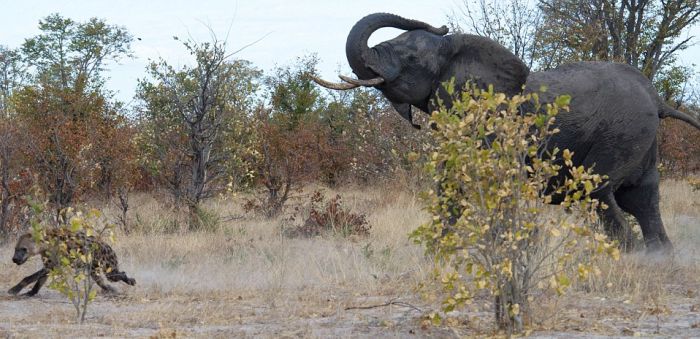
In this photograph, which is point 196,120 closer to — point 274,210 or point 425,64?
point 274,210

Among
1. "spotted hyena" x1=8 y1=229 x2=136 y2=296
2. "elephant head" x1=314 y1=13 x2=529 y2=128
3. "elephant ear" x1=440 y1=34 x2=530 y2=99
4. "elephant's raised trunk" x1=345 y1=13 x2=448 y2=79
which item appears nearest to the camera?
"spotted hyena" x1=8 y1=229 x2=136 y2=296

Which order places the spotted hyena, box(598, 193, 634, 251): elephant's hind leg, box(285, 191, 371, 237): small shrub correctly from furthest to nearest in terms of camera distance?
box(285, 191, 371, 237): small shrub < box(598, 193, 634, 251): elephant's hind leg < the spotted hyena

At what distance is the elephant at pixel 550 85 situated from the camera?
315 inches

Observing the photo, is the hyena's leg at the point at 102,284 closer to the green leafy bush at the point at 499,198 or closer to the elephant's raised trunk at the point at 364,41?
the elephant's raised trunk at the point at 364,41

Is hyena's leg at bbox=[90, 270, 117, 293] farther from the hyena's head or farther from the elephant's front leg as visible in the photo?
the hyena's head

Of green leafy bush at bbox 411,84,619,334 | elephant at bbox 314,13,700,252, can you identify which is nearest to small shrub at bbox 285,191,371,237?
elephant at bbox 314,13,700,252

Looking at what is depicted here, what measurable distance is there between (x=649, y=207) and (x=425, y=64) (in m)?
2.73

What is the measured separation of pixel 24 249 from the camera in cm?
754

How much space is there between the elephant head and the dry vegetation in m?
1.57

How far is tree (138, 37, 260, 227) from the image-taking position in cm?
1219

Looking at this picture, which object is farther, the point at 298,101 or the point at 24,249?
the point at 298,101

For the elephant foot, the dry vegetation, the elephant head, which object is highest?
the elephant head

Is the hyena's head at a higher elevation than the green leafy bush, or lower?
lower

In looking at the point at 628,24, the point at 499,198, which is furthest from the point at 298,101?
the point at 499,198
